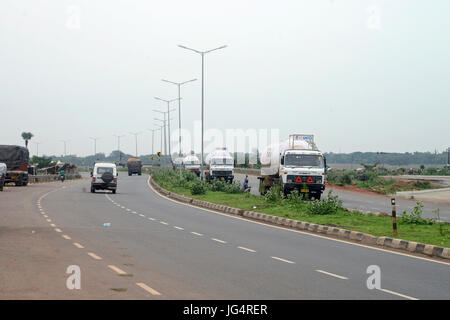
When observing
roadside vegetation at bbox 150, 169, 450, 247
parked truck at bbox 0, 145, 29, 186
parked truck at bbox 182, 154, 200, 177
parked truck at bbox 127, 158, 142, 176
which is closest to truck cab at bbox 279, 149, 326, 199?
roadside vegetation at bbox 150, 169, 450, 247

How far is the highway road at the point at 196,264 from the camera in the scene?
969 cm

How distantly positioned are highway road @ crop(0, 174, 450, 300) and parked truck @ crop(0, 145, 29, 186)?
33562mm

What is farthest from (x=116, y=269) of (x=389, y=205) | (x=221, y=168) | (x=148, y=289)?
(x=221, y=168)

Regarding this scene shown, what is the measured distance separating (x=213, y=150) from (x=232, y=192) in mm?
19192

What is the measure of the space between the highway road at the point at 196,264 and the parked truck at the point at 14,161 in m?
33.6

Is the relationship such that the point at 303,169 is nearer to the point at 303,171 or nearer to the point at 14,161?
the point at 303,171

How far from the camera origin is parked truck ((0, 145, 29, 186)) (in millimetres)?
53156

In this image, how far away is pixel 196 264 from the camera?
12.5 meters

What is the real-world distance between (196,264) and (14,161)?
146ft

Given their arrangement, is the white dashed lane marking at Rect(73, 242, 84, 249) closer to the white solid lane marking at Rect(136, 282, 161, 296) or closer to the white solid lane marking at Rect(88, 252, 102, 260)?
the white solid lane marking at Rect(88, 252, 102, 260)

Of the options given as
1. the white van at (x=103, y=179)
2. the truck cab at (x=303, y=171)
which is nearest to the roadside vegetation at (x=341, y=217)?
the truck cab at (x=303, y=171)

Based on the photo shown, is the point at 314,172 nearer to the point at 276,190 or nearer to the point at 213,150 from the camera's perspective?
the point at 276,190

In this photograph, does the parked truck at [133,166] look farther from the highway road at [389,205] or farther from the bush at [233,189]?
the highway road at [389,205]

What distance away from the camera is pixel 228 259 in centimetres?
1343
